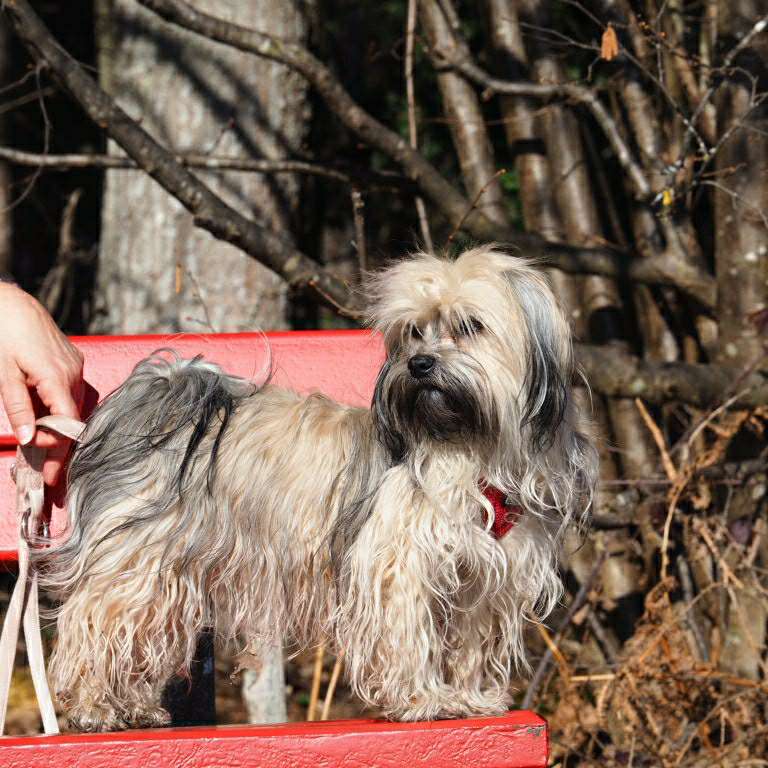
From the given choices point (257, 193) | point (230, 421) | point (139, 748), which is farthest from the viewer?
point (257, 193)

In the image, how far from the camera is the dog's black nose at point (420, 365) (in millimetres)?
2496

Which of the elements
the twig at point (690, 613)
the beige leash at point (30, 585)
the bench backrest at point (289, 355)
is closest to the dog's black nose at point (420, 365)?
the bench backrest at point (289, 355)

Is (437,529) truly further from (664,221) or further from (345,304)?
(664,221)

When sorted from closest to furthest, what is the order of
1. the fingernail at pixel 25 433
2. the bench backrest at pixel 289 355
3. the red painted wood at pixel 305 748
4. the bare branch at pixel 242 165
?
1. the red painted wood at pixel 305 748
2. the fingernail at pixel 25 433
3. the bench backrest at pixel 289 355
4. the bare branch at pixel 242 165

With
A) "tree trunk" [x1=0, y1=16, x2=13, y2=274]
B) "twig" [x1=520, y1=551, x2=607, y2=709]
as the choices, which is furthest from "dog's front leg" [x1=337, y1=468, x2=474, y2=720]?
"tree trunk" [x1=0, y1=16, x2=13, y2=274]

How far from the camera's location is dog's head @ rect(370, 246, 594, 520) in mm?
2512

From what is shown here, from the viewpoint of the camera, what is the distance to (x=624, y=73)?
13.9ft

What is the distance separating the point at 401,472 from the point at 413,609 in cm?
30

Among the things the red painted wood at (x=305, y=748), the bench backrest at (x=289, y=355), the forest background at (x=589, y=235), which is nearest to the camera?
the red painted wood at (x=305, y=748)

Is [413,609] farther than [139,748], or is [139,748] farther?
[413,609]

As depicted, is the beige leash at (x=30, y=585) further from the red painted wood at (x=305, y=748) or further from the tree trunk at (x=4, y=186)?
the tree trunk at (x=4, y=186)

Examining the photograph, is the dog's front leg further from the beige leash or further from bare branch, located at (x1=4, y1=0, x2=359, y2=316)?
bare branch, located at (x1=4, y1=0, x2=359, y2=316)

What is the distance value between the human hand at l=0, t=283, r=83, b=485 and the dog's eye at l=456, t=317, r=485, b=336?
979mm

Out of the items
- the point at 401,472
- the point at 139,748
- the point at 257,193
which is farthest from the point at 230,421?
the point at 257,193
